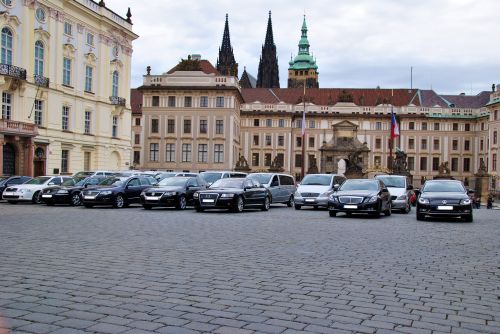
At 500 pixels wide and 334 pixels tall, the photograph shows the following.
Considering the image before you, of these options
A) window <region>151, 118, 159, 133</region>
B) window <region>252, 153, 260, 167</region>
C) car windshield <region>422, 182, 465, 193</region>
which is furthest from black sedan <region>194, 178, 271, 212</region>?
window <region>252, 153, 260, 167</region>

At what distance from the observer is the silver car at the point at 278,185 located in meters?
29.9

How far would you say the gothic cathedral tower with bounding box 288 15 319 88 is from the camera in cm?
14502

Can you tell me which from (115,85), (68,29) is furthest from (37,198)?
(115,85)

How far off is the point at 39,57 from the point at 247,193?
2977cm

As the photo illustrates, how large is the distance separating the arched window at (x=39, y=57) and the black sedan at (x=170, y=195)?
2520 cm

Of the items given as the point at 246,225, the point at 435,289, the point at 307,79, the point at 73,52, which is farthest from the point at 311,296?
the point at 307,79

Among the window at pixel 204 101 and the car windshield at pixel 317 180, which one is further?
the window at pixel 204 101

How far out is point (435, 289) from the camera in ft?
25.6

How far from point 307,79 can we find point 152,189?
123038 millimetres

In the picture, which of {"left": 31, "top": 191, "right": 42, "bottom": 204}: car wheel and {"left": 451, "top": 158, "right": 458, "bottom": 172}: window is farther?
{"left": 451, "top": 158, "right": 458, "bottom": 172}: window

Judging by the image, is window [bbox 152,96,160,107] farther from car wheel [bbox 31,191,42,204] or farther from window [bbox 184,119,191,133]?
car wheel [bbox 31,191,42,204]

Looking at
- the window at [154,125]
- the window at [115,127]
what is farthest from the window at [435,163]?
the window at [115,127]

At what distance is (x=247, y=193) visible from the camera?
82.3 feet

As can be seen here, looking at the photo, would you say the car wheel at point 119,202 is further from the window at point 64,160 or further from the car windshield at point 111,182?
the window at point 64,160
